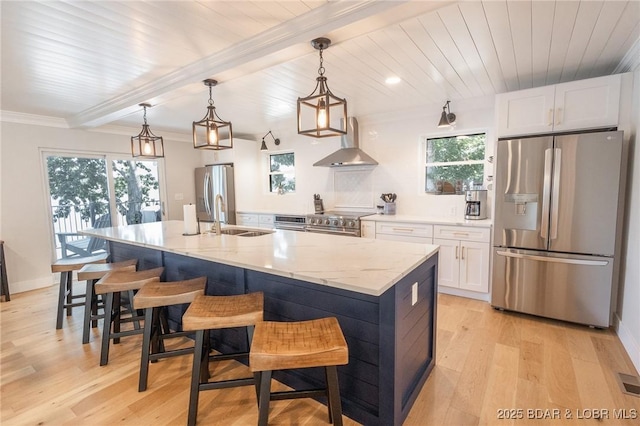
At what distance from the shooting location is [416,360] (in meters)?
1.92

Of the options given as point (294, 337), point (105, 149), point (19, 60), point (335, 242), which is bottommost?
point (294, 337)

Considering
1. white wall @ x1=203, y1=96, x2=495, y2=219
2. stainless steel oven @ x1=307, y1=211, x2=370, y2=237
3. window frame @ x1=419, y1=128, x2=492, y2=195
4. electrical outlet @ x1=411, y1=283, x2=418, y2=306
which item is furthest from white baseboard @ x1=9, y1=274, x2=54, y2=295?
window frame @ x1=419, y1=128, x2=492, y2=195

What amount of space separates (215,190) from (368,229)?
10.2 feet

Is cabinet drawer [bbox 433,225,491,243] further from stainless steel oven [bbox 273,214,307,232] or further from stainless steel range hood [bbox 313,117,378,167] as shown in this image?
stainless steel oven [bbox 273,214,307,232]

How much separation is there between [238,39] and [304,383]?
7.83 ft

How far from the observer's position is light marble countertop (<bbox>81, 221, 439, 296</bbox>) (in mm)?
1485

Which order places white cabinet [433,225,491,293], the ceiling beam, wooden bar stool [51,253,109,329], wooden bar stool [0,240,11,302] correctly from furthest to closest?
wooden bar stool [0,240,11,302] < white cabinet [433,225,491,293] < wooden bar stool [51,253,109,329] < the ceiling beam

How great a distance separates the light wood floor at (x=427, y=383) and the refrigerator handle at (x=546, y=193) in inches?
36.1

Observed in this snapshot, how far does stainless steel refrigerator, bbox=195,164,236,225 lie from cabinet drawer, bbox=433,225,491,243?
3.58m

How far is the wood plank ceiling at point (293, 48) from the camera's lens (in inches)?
69.5

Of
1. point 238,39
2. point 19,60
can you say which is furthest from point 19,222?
point 238,39

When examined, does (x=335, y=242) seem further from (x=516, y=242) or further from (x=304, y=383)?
(x=516, y=242)

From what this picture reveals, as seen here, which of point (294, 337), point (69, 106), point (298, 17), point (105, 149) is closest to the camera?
point (294, 337)

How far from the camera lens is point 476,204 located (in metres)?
3.60
